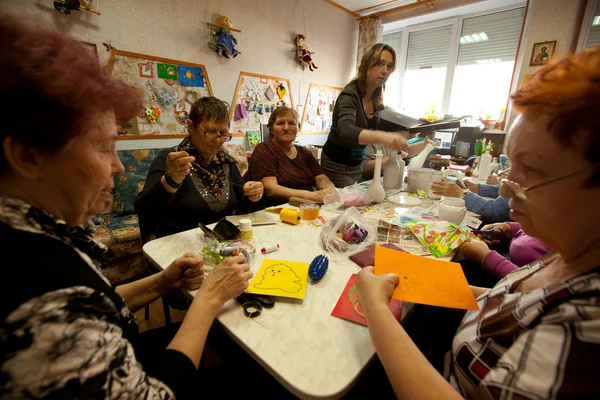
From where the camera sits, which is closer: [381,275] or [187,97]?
[381,275]

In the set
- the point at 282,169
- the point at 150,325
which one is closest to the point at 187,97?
the point at 282,169

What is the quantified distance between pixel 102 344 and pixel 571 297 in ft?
2.73

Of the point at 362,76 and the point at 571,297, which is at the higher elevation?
the point at 362,76

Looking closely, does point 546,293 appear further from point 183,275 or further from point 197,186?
point 197,186

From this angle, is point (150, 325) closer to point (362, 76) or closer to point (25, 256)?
point (25, 256)

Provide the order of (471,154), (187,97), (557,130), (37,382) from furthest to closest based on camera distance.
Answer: (471,154) < (187,97) < (557,130) < (37,382)

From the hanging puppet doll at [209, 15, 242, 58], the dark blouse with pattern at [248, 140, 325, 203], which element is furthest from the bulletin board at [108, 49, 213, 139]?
the dark blouse with pattern at [248, 140, 325, 203]

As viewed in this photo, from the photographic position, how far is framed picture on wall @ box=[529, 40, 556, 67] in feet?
11.3

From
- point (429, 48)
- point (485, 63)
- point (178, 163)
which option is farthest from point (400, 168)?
point (429, 48)

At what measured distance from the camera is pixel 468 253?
113 centimetres

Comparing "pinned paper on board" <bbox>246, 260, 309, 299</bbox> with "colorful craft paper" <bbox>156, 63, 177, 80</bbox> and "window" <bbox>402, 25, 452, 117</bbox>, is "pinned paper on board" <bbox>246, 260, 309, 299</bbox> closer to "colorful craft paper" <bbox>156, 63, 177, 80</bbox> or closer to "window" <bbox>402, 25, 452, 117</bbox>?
"colorful craft paper" <bbox>156, 63, 177, 80</bbox>

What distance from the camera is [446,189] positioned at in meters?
1.74

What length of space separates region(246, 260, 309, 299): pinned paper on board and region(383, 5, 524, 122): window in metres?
4.95

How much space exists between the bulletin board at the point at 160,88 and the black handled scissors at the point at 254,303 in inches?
102
